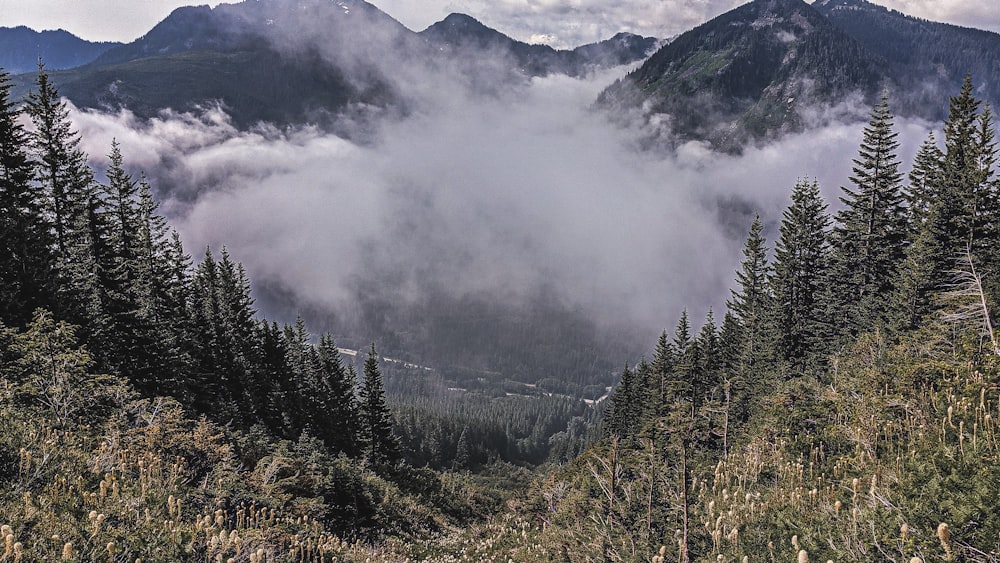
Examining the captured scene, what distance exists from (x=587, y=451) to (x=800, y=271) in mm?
24652

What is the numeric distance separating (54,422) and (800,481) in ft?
48.8

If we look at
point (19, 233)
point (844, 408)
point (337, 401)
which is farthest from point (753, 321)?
point (19, 233)

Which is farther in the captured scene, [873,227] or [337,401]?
[337,401]

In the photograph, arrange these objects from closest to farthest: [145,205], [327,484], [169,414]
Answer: [169,414] < [327,484] < [145,205]

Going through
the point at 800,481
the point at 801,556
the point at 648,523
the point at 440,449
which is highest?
the point at 801,556

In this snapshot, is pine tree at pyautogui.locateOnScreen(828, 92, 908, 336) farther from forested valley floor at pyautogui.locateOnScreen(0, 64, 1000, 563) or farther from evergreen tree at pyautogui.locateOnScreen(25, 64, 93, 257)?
evergreen tree at pyautogui.locateOnScreen(25, 64, 93, 257)

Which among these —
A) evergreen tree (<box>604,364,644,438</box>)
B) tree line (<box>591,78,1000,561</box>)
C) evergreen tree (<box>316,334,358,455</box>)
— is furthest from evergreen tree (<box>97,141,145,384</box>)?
evergreen tree (<box>604,364,644,438</box>)

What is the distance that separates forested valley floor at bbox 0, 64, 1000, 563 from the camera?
650 cm

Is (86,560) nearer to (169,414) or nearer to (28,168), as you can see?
(169,414)

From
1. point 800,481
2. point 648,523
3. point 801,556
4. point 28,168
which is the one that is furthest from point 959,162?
point 28,168

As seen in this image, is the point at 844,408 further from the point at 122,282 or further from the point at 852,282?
the point at 122,282

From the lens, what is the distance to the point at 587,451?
1238 inches

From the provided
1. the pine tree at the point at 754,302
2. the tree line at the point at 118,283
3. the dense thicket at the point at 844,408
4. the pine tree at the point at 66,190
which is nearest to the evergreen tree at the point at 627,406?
the dense thicket at the point at 844,408

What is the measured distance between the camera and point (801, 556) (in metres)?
4.98
